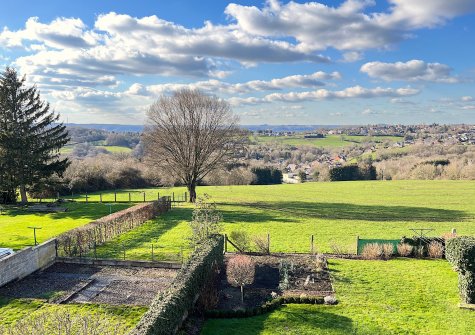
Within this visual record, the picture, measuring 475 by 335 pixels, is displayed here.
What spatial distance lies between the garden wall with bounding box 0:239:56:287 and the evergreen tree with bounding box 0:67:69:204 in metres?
20.8

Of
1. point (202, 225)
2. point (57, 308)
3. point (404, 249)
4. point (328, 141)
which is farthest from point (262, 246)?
point (328, 141)

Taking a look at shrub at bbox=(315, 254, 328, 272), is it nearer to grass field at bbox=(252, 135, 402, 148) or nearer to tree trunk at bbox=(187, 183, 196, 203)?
tree trunk at bbox=(187, 183, 196, 203)

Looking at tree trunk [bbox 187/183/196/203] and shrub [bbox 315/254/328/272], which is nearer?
shrub [bbox 315/254/328/272]

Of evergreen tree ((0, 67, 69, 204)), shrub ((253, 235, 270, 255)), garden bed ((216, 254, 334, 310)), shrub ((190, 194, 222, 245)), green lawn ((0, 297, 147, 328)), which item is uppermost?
evergreen tree ((0, 67, 69, 204))

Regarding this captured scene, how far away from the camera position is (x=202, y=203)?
21.1 m

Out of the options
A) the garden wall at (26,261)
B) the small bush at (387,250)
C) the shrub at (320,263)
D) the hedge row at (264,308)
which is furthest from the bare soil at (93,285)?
the small bush at (387,250)

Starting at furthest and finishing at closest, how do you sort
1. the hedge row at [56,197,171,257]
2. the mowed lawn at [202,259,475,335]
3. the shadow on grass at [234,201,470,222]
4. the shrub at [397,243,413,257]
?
the shadow on grass at [234,201,470,222] < the shrub at [397,243,413,257] < the hedge row at [56,197,171,257] < the mowed lawn at [202,259,475,335]

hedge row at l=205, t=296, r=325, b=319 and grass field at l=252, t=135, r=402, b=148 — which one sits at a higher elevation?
grass field at l=252, t=135, r=402, b=148

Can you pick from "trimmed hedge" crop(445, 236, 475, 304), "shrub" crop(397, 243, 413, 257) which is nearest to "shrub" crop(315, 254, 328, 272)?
"shrub" crop(397, 243, 413, 257)

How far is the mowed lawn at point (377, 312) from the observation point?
12.5 metres

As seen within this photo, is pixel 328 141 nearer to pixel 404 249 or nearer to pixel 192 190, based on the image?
pixel 192 190

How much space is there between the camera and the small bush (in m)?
20.8

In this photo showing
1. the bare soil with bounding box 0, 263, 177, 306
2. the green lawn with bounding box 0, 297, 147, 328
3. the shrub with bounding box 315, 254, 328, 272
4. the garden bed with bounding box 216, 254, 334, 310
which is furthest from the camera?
the shrub with bounding box 315, 254, 328, 272

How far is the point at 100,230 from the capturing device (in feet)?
76.9
